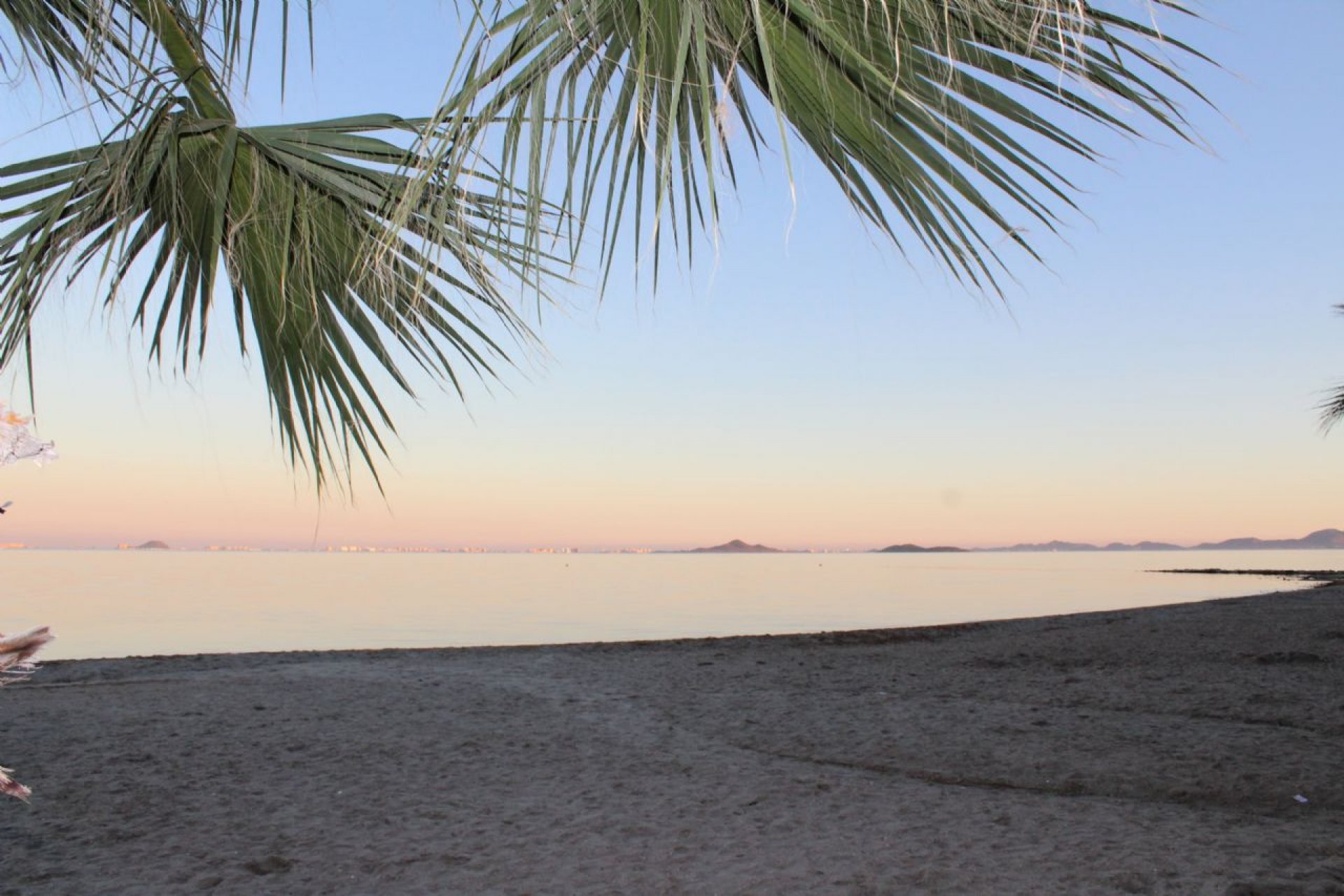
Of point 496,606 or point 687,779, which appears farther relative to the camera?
point 496,606

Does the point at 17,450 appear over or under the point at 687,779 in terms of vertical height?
over

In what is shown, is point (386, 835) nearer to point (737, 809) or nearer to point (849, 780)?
point (737, 809)

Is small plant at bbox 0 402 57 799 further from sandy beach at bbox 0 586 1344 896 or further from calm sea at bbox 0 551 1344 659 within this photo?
calm sea at bbox 0 551 1344 659

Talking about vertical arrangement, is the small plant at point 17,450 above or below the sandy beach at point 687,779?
above

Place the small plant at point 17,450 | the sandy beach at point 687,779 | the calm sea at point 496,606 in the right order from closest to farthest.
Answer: the small plant at point 17,450 < the sandy beach at point 687,779 < the calm sea at point 496,606

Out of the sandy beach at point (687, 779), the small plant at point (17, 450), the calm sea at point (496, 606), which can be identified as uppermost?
the small plant at point (17, 450)

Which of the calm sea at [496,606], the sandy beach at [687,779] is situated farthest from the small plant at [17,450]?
the calm sea at [496,606]

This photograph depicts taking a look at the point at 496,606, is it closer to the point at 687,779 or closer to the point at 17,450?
the point at 687,779

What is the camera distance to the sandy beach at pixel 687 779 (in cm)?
247

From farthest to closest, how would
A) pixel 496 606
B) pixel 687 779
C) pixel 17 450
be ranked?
1. pixel 496 606
2. pixel 687 779
3. pixel 17 450

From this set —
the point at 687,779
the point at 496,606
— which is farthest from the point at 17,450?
the point at 496,606

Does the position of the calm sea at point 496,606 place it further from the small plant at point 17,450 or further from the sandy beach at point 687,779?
the small plant at point 17,450

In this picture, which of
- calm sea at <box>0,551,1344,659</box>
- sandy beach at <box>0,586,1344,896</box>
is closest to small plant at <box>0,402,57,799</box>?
sandy beach at <box>0,586,1344,896</box>

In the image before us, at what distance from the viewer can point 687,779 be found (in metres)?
3.43
